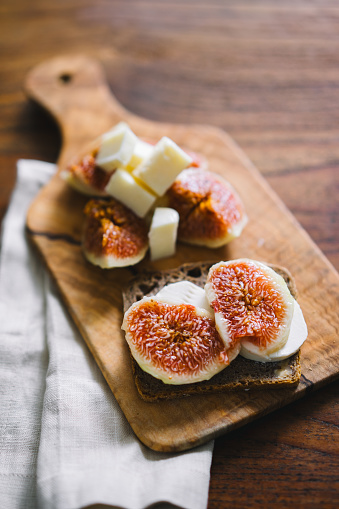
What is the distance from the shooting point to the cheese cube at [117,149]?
2.72 meters

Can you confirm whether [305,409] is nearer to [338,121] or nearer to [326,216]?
[326,216]

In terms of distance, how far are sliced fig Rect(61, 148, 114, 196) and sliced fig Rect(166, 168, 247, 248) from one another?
44cm

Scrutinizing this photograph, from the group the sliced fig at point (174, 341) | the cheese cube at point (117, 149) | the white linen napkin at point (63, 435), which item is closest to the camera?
the white linen napkin at point (63, 435)

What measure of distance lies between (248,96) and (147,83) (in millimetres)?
856

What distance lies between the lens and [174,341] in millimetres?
2209

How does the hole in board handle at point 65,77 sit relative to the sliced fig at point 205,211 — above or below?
above

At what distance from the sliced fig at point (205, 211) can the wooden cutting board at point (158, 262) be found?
0.11 meters

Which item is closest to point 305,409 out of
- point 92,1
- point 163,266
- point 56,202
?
point 163,266

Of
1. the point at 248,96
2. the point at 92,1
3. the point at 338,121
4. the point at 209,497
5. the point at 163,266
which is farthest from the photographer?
the point at 92,1

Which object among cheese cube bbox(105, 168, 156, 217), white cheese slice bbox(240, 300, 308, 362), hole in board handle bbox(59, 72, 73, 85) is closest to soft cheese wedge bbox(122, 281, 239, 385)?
white cheese slice bbox(240, 300, 308, 362)

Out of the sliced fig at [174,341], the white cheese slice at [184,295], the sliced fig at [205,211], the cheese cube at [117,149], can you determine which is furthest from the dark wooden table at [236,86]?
the cheese cube at [117,149]

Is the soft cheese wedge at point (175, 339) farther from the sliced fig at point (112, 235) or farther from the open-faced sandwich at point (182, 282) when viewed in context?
the sliced fig at point (112, 235)

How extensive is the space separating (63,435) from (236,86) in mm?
2980

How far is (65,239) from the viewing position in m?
2.85
